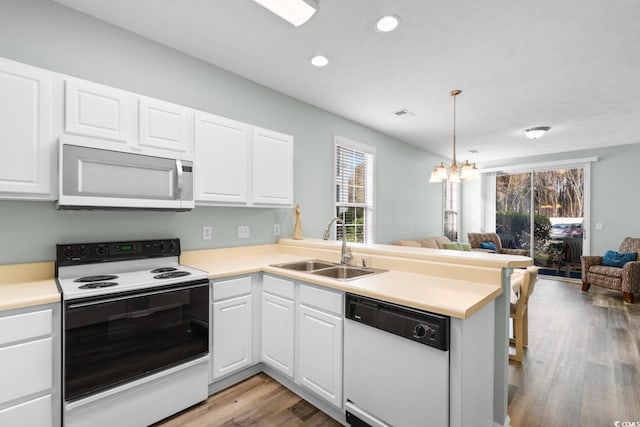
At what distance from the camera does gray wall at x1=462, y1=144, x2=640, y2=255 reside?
545 centimetres

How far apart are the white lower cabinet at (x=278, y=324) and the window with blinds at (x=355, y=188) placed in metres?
1.98

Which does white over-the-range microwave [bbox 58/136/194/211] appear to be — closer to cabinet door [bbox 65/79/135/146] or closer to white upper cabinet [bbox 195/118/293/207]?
cabinet door [bbox 65/79/135/146]

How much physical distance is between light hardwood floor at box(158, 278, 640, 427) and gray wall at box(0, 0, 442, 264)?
50.4 inches

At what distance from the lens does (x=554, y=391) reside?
7.21ft

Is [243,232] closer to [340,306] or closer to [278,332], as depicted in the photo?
[278,332]

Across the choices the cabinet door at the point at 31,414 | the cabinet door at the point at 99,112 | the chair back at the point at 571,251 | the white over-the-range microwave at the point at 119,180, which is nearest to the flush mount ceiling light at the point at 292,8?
the cabinet door at the point at 99,112

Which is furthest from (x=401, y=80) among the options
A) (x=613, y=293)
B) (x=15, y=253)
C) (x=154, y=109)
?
(x=613, y=293)

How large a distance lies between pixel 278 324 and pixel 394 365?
3.24 feet

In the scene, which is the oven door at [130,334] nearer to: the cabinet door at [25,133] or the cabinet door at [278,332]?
the cabinet door at [278,332]

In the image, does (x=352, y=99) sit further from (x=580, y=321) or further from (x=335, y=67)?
(x=580, y=321)

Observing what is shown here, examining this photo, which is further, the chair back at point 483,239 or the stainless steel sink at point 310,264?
the chair back at point 483,239

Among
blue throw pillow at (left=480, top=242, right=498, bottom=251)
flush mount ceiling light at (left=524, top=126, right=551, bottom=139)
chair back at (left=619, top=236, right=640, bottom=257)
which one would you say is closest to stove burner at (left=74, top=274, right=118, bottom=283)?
flush mount ceiling light at (left=524, top=126, right=551, bottom=139)

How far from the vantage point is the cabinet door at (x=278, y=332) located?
212cm

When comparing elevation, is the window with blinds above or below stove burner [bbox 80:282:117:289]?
above
